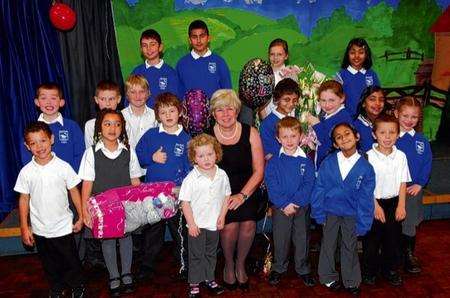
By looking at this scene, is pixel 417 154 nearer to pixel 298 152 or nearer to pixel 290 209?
pixel 298 152

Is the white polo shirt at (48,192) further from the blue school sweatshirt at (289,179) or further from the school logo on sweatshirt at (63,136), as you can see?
the blue school sweatshirt at (289,179)

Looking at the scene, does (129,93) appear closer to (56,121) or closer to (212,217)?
(56,121)

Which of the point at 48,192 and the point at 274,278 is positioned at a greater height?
the point at 48,192

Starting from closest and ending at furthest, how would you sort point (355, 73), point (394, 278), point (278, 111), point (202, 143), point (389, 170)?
point (202, 143), point (389, 170), point (394, 278), point (278, 111), point (355, 73)

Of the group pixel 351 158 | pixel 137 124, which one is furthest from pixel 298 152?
pixel 137 124

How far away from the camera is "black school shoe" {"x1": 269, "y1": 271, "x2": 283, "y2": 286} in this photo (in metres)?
3.60

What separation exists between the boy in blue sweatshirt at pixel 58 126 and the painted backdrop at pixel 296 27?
236 cm

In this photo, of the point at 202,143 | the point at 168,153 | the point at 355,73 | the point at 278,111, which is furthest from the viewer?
the point at 355,73

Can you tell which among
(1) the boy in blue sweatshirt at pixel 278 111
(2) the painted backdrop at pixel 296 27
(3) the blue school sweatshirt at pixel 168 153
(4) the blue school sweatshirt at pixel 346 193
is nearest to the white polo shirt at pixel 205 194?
(3) the blue school sweatshirt at pixel 168 153

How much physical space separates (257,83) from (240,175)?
70 cm

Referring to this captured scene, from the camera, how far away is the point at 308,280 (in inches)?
141

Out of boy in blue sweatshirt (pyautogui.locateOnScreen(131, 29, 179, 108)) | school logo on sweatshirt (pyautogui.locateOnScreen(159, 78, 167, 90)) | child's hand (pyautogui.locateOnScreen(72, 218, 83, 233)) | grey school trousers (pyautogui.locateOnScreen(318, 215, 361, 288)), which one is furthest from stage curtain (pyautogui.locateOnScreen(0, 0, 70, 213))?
grey school trousers (pyautogui.locateOnScreen(318, 215, 361, 288))

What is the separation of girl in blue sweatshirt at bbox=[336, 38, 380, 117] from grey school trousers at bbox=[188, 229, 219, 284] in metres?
1.92

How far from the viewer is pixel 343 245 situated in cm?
340
